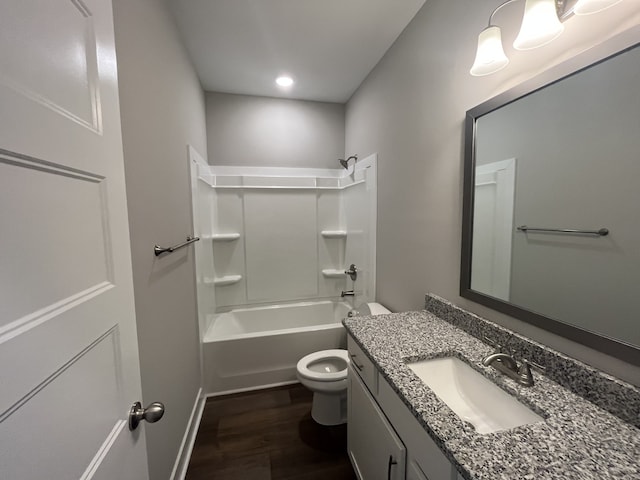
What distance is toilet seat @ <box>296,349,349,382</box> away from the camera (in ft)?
5.67

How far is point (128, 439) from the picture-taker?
0.68 meters

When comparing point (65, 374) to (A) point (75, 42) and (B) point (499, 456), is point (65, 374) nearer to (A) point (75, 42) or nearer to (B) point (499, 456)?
(A) point (75, 42)

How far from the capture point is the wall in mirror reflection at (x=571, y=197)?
0.73 meters

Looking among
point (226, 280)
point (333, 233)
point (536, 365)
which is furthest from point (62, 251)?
point (333, 233)

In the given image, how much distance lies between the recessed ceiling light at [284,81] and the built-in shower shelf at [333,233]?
151 cm

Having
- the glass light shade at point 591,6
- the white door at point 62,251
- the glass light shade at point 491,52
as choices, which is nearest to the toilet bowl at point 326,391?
the white door at point 62,251

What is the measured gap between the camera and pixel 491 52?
3.27 feet

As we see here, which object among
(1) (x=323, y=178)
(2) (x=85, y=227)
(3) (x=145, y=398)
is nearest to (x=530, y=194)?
(2) (x=85, y=227)

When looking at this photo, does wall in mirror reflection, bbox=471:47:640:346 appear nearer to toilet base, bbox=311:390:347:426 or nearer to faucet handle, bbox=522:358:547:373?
faucet handle, bbox=522:358:547:373

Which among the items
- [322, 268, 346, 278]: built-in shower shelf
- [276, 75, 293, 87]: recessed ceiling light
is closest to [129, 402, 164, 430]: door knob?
[322, 268, 346, 278]: built-in shower shelf

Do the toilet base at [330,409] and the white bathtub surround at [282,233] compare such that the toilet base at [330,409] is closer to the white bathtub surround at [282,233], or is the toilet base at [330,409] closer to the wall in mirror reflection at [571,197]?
the white bathtub surround at [282,233]

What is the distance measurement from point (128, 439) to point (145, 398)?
0.46m

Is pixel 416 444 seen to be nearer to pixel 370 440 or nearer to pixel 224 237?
pixel 370 440

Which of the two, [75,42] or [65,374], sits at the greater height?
[75,42]
